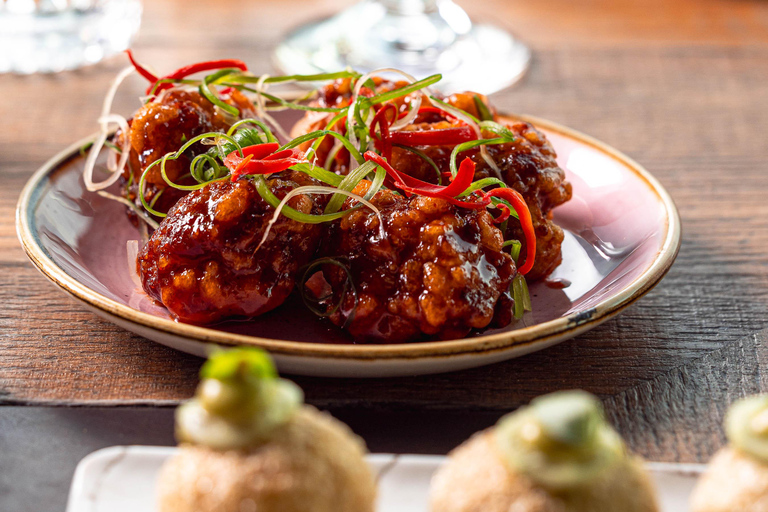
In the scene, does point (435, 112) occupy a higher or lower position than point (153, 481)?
higher

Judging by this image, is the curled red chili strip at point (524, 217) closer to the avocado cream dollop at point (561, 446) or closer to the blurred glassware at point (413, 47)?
the avocado cream dollop at point (561, 446)

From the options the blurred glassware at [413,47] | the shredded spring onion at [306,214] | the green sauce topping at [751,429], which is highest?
the green sauce topping at [751,429]

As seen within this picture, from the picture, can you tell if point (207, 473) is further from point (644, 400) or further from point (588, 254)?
point (588, 254)

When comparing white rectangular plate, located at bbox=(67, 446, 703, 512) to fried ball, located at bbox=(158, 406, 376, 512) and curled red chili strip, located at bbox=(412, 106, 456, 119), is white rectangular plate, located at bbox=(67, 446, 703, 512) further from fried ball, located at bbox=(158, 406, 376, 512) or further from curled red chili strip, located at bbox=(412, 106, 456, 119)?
curled red chili strip, located at bbox=(412, 106, 456, 119)

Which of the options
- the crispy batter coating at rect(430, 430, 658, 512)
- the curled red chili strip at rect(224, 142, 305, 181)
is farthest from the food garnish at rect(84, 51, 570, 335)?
the crispy batter coating at rect(430, 430, 658, 512)

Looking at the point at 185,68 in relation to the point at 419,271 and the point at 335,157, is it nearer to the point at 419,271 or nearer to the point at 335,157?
the point at 335,157

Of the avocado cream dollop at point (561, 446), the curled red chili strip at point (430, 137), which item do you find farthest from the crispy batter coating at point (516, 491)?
the curled red chili strip at point (430, 137)

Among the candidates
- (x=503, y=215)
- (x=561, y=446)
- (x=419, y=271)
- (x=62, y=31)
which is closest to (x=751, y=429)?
(x=561, y=446)
